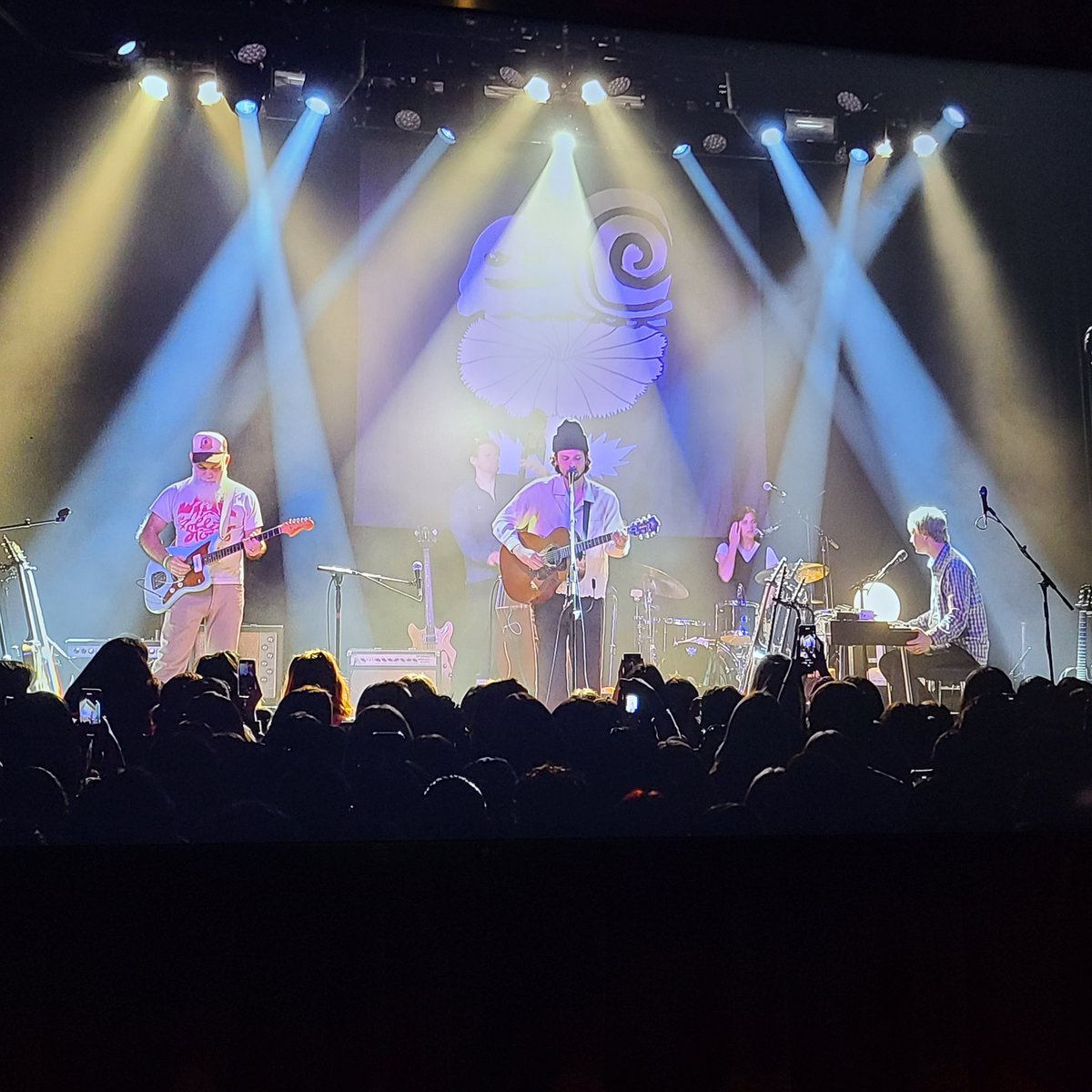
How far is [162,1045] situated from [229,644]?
3514 millimetres

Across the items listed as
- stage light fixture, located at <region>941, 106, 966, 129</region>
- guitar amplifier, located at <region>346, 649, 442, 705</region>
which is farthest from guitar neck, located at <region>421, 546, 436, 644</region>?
stage light fixture, located at <region>941, 106, 966, 129</region>

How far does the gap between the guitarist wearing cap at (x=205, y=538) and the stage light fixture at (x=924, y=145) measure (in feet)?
12.3

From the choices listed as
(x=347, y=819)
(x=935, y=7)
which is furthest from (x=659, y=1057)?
(x=935, y=7)

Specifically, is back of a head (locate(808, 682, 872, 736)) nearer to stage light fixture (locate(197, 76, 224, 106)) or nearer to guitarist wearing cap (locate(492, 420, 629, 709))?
guitarist wearing cap (locate(492, 420, 629, 709))

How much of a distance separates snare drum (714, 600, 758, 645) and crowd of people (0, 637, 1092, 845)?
8.75ft

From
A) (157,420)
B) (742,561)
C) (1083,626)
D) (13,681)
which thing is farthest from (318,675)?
(1083,626)

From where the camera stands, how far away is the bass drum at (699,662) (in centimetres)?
497

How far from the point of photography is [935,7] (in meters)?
2.29

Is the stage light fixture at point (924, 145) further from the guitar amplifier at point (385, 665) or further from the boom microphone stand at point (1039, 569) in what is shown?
the guitar amplifier at point (385, 665)

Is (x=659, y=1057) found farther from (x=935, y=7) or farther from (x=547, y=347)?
(x=547, y=347)

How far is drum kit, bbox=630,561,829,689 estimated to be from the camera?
4996mm

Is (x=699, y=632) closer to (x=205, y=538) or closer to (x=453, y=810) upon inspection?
(x=205, y=538)

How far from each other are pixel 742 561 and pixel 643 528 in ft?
1.83

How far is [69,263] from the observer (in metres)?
4.86
